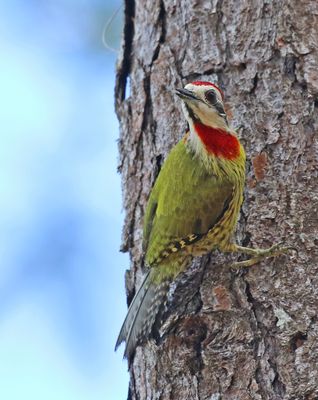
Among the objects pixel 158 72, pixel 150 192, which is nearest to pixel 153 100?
pixel 158 72

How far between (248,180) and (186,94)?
0.48 meters

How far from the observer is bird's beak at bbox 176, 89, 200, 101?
370 centimetres

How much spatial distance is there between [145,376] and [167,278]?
1.49ft

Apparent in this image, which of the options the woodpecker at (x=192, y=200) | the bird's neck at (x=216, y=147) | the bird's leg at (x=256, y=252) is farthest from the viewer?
the bird's neck at (x=216, y=147)

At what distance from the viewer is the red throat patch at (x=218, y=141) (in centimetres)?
380

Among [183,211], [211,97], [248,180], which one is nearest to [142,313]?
[183,211]

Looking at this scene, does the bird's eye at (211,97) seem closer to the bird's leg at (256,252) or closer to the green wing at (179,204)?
the green wing at (179,204)

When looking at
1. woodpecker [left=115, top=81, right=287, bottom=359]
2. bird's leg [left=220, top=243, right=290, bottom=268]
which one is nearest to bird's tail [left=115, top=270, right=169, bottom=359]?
woodpecker [left=115, top=81, right=287, bottom=359]

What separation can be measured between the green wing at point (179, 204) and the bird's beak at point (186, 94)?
0.25m

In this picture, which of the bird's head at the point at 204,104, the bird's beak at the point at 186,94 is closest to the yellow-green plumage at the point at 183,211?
the bird's head at the point at 204,104

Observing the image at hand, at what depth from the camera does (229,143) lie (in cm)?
383

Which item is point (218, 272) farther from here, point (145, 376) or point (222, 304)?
point (145, 376)

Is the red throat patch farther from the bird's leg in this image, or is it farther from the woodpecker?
the bird's leg

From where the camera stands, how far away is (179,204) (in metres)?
3.80
